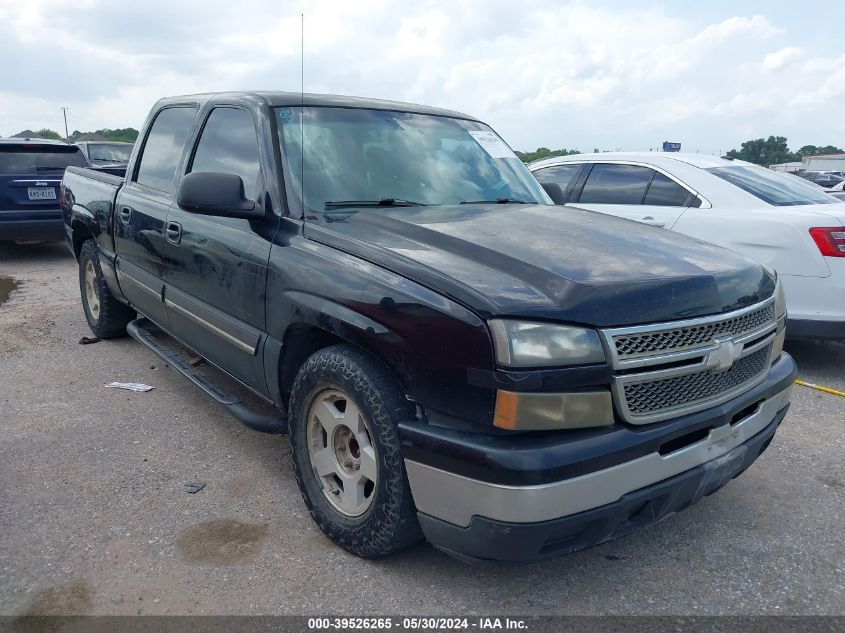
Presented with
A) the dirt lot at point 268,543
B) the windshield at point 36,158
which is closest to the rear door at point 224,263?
the dirt lot at point 268,543

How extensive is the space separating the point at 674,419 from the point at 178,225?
2808 millimetres

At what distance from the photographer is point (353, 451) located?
2.84 metres

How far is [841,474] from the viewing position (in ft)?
12.1

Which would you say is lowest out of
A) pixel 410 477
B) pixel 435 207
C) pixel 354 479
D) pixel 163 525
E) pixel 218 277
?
pixel 163 525

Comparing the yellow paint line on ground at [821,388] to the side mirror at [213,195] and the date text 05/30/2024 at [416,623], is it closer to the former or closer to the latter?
the date text 05/30/2024 at [416,623]

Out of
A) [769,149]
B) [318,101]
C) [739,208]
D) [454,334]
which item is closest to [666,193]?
[739,208]

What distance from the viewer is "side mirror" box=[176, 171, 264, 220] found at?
3.04 metres

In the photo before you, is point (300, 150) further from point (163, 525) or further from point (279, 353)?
point (163, 525)

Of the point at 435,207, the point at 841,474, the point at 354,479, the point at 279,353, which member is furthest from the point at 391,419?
the point at 841,474

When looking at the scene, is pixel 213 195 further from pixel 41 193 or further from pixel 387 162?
pixel 41 193

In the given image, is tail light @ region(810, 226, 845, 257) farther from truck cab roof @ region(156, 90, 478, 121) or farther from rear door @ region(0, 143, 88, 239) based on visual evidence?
rear door @ region(0, 143, 88, 239)

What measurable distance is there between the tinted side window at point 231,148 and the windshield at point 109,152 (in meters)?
11.8

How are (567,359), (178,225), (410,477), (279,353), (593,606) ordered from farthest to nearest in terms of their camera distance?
(178,225)
(279,353)
(593,606)
(410,477)
(567,359)

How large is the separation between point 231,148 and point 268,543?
2.01 m
